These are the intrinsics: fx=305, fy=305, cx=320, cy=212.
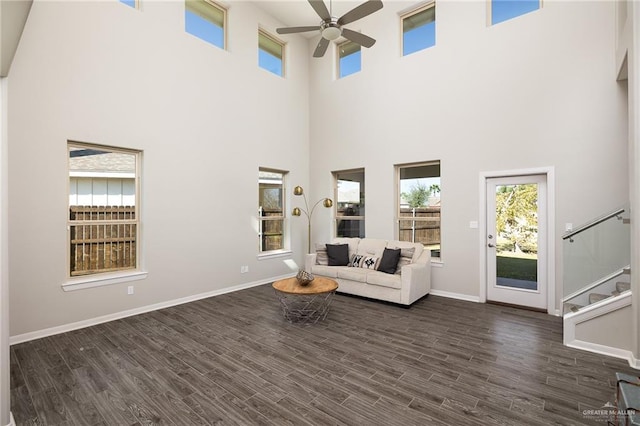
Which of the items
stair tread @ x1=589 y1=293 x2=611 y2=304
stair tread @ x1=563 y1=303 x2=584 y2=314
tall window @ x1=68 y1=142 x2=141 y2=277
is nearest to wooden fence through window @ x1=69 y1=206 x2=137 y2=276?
tall window @ x1=68 y1=142 x2=141 y2=277

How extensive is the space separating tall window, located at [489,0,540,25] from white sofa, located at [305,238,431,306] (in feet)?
12.4

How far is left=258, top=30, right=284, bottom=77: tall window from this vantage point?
20.8 ft

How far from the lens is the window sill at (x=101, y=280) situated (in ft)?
12.4

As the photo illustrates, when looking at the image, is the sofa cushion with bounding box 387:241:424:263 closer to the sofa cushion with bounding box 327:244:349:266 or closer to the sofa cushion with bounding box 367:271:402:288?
the sofa cushion with bounding box 367:271:402:288

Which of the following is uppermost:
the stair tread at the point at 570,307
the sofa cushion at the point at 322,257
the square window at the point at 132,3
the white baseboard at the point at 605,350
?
the square window at the point at 132,3

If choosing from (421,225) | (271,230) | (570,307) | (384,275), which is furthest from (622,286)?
(271,230)

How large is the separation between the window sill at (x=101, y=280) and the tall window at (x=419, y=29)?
5911mm

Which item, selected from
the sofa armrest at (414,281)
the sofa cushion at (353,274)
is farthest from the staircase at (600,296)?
the sofa cushion at (353,274)

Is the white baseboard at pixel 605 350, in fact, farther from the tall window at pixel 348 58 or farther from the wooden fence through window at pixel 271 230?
the tall window at pixel 348 58

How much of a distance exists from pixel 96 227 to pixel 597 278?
6.18 meters

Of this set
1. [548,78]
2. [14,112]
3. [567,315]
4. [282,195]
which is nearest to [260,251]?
[282,195]

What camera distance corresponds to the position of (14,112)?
3.39 m

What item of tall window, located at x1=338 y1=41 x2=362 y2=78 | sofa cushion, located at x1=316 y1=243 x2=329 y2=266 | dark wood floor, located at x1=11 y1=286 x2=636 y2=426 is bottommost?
dark wood floor, located at x1=11 y1=286 x2=636 y2=426

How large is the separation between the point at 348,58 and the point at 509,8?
304cm
